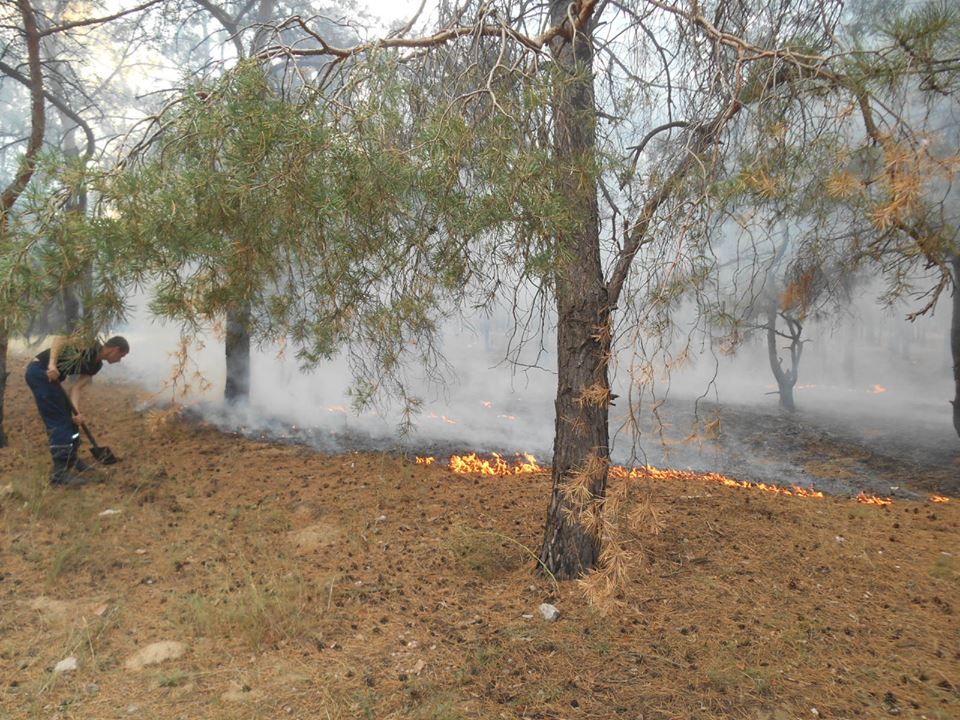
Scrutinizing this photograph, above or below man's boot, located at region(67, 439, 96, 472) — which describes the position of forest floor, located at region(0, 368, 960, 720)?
below

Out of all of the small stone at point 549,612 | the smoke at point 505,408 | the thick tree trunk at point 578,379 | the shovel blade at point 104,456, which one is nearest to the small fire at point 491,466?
the smoke at point 505,408

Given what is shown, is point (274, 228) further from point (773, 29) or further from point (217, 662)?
point (773, 29)

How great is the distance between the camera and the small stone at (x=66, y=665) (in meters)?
2.97

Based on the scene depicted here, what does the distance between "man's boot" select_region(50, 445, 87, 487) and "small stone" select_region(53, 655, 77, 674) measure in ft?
9.34

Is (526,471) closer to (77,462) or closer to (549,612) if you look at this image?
(549,612)

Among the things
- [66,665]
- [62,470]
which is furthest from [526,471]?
[66,665]

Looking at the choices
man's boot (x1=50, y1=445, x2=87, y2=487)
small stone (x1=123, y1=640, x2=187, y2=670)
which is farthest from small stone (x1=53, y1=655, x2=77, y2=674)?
man's boot (x1=50, y1=445, x2=87, y2=487)

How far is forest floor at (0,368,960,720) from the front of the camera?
2764mm

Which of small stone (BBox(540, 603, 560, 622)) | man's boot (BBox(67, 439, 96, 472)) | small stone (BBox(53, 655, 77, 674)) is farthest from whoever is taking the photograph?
man's boot (BBox(67, 439, 96, 472))

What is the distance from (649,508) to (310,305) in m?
2.52

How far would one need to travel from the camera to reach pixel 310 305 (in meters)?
4.02

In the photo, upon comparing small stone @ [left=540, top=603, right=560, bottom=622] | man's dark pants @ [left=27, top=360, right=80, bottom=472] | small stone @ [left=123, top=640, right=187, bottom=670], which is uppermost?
man's dark pants @ [left=27, top=360, right=80, bottom=472]

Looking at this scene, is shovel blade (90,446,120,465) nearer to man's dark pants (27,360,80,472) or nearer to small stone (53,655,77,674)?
man's dark pants (27,360,80,472)

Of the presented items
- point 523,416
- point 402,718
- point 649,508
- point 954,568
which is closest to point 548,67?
point 649,508
